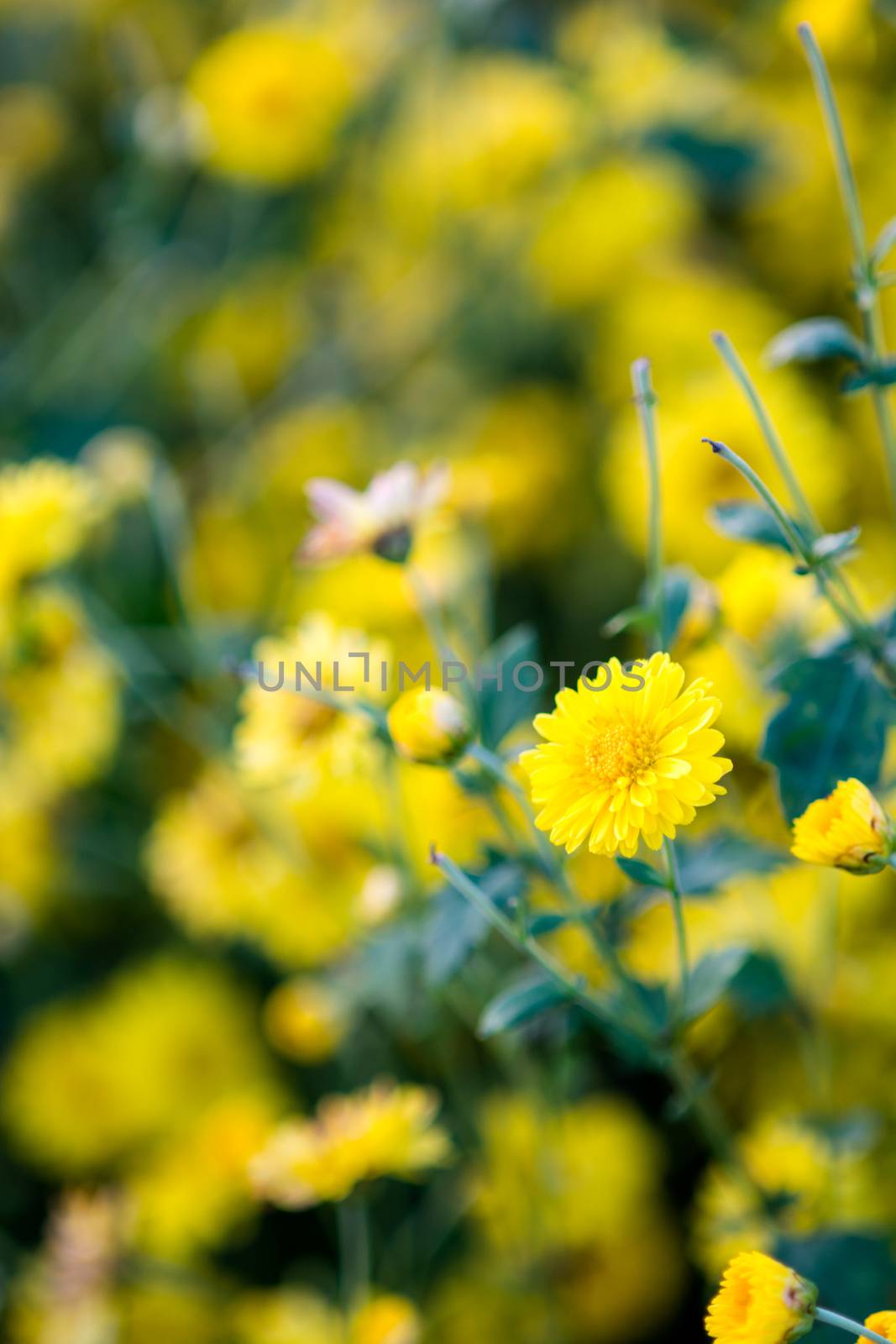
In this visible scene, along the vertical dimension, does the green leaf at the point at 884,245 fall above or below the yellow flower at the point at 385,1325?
above

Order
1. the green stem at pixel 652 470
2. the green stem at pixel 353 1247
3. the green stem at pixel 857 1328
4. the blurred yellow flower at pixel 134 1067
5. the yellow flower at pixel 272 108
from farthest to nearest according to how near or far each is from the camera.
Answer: the yellow flower at pixel 272 108, the blurred yellow flower at pixel 134 1067, the green stem at pixel 353 1247, the green stem at pixel 652 470, the green stem at pixel 857 1328

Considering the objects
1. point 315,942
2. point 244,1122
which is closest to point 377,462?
point 315,942

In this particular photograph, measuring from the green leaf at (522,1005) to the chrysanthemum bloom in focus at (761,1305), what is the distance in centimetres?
10

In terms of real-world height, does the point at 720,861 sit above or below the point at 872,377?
below

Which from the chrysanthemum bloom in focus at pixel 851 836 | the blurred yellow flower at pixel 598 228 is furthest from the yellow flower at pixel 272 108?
the chrysanthemum bloom in focus at pixel 851 836

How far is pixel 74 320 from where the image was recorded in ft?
4.14

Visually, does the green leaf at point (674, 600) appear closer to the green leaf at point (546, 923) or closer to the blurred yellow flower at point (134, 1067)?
the green leaf at point (546, 923)

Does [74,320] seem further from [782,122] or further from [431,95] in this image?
[782,122]

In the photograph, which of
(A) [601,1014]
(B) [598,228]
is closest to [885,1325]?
(A) [601,1014]

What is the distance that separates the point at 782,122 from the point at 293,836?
0.87 metres

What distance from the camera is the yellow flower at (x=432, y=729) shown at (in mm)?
426

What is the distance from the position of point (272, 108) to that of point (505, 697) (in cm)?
79

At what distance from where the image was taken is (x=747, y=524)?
44 cm

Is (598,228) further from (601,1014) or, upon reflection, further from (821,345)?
(601,1014)
